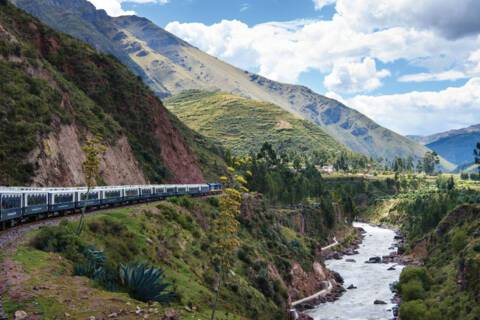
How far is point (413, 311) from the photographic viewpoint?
196 ft

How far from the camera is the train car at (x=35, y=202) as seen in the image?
3753 centimetres

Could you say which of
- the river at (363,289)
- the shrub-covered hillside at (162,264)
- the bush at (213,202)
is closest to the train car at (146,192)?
Result: the shrub-covered hillside at (162,264)

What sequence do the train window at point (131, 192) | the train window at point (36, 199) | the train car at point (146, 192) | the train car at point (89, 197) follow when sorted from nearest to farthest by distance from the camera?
1. the train window at point (36, 199)
2. the train car at point (89, 197)
3. the train window at point (131, 192)
4. the train car at point (146, 192)

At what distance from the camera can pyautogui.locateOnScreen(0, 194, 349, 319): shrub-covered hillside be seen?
20.4m

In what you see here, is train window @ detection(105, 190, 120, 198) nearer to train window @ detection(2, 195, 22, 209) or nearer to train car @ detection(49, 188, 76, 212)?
train car @ detection(49, 188, 76, 212)

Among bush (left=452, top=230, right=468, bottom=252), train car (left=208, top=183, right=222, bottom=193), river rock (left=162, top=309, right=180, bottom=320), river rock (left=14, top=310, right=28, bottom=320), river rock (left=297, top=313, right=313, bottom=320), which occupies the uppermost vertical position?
train car (left=208, top=183, right=222, bottom=193)

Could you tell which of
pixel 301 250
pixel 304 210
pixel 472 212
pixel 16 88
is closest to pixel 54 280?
pixel 16 88

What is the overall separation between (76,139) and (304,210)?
8215cm

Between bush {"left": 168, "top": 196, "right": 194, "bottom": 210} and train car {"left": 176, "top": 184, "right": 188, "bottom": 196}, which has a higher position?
train car {"left": 176, "top": 184, "right": 188, "bottom": 196}

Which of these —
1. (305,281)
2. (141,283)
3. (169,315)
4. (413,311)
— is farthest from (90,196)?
(305,281)

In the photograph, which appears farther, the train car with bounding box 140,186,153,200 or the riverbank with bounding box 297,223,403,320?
the riverbank with bounding box 297,223,403,320

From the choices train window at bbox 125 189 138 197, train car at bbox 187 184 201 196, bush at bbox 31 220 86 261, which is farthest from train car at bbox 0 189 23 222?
train car at bbox 187 184 201 196

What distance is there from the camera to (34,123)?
56.9 meters

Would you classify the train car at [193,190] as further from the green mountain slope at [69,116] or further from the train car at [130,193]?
the train car at [130,193]
